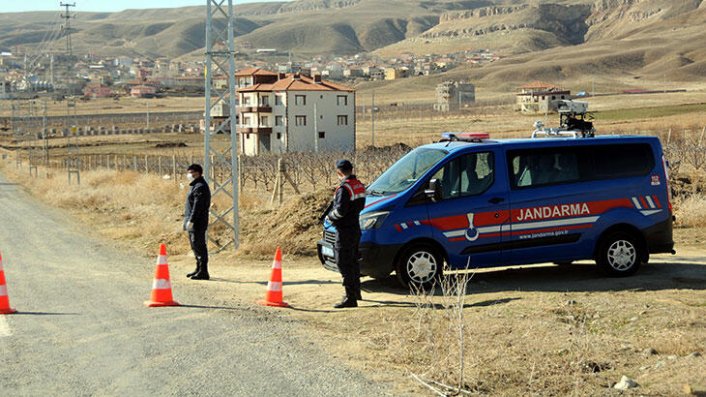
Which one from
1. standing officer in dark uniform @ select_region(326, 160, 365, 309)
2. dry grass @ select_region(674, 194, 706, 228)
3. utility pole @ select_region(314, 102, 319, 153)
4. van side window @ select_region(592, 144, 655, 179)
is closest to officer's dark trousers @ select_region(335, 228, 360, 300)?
standing officer in dark uniform @ select_region(326, 160, 365, 309)

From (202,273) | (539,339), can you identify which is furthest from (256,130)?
Result: (539,339)

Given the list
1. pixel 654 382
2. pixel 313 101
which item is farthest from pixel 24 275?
pixel 313 101

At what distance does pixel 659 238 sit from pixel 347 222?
446 cm

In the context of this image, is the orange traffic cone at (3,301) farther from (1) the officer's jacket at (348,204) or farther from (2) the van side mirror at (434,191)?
(2) the van side mirror at (434,191)

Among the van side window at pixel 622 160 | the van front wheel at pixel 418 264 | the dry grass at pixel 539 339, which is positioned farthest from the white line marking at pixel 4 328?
the van side window at pixel 622 160

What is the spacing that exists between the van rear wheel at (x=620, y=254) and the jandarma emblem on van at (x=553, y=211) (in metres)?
0.53

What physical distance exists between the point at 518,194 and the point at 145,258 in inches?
321

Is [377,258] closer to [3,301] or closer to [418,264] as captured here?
[418,264]

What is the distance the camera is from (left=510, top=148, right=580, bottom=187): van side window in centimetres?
1254

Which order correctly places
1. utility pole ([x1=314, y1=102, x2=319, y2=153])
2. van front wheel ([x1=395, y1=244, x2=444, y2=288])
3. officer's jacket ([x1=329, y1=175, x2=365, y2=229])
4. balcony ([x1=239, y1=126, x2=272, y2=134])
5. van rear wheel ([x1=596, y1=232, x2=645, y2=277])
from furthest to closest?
balcony ([x1=239, y1=126, x2=272, y2=134]) → utility pole ([x1=314, y1=102, x2=319, y2=153]) → van rear wheel ([x1=596, y1=232, x2=645, y2=277]) → van front wheel ([x1=395, y1=244, x2=444, y2=288]) → officer's jacket ([x1=329, y1=175, x2=365, y2=229])

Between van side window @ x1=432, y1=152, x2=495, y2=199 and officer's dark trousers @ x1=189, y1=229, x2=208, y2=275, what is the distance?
12.8 feet

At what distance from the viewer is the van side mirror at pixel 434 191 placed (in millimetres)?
12086

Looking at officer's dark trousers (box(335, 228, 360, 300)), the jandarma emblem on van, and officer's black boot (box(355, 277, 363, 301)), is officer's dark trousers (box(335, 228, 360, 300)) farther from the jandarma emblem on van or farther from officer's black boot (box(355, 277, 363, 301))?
the jandarma emblem on van

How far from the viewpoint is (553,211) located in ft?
41.1
